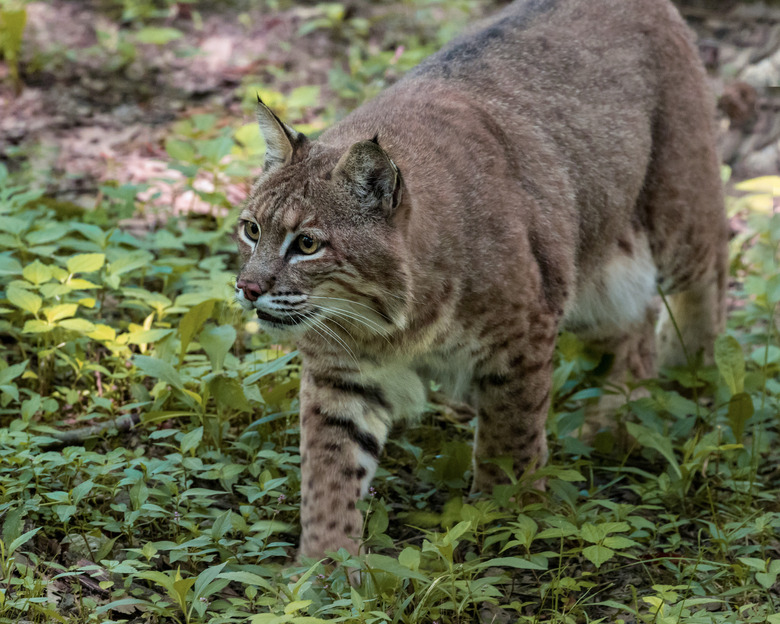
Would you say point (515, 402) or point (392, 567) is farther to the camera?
point (515, 402)

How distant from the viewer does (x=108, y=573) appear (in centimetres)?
348

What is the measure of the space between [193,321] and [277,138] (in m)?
1.14

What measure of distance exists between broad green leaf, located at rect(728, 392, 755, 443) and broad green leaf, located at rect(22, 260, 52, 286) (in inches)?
130

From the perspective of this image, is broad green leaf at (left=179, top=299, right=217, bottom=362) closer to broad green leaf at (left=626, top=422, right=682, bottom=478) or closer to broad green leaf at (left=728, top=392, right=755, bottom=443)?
broad green leaf at (left=626, top=422, right=682, bottom=478)

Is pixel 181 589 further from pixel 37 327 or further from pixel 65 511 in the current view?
pixel 37 327

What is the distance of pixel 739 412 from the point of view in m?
4.48

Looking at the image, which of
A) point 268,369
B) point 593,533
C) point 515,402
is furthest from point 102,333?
point 593,533

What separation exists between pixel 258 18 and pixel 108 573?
24.6 ft

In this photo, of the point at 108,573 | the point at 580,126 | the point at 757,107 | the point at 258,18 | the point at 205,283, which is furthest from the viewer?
the point at 258,18

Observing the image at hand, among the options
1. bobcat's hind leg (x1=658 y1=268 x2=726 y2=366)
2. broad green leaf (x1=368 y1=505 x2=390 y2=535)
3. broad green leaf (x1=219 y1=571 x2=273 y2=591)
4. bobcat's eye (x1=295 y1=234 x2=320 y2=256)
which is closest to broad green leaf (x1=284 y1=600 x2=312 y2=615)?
broad green leaf (x1=219 y1=571 x2=273 y2=591)

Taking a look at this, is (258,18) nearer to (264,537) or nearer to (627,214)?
(627,214)

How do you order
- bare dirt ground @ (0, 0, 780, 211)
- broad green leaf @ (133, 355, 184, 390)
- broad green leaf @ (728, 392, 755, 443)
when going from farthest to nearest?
bare dirt ground @ (0, 0, 780, 211)
broad green leaf @ (728, 392, 755, 443)
broad green leaf @ (133, 355, 184, 390)

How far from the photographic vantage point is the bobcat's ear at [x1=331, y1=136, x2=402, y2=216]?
354cm

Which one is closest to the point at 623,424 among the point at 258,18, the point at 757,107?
the point at 757,107
